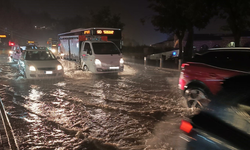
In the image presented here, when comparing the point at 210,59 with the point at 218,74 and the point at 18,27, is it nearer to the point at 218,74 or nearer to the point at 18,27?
the point at 218,74

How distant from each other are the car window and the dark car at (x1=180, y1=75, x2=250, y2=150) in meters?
2.41

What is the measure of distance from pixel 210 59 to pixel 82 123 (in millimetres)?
3682

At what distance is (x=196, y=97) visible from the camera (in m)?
6.13

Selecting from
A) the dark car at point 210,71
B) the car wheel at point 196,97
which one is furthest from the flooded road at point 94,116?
the dark car at point 210,71

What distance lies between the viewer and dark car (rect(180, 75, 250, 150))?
2.57m

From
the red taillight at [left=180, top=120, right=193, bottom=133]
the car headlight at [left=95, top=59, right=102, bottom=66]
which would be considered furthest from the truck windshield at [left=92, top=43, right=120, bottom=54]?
the red taillight at [left=180, top=120, right=193, bottom=133]

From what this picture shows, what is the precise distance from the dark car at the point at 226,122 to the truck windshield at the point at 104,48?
10.2m

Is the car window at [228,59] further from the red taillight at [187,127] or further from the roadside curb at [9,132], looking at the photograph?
the roadside curb at [9,132]

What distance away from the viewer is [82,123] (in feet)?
17.7

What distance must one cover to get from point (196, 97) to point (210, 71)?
909 millimetres

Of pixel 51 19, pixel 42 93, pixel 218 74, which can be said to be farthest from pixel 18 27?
pixel 218 74

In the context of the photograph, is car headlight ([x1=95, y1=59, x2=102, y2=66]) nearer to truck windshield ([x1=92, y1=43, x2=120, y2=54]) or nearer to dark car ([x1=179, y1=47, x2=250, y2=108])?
truck windshield ([x1=92, y1=43, x2=120, y2=54])

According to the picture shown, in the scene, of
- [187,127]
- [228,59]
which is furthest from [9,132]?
[228,59]

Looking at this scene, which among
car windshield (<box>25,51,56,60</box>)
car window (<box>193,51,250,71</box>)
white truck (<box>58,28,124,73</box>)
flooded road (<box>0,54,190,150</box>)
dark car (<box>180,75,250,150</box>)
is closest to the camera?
dark car (<box>180,75,250,150</box>)
